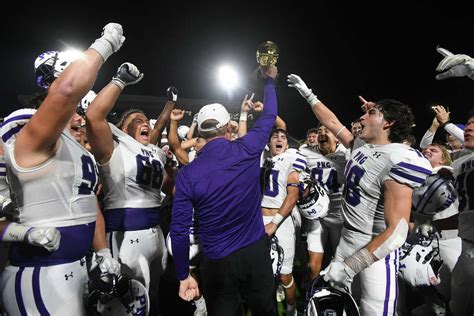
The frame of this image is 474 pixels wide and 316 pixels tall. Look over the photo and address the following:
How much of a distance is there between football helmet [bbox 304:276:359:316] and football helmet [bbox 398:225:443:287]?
1.35 metres

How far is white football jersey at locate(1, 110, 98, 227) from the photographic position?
2.05m

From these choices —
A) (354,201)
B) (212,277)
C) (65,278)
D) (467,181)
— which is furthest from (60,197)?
(467,181)

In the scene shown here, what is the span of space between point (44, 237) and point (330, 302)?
1986mm

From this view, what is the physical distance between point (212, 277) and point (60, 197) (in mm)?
1357

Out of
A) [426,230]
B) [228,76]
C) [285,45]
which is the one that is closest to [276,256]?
[426,230]

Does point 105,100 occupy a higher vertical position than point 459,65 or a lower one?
lower

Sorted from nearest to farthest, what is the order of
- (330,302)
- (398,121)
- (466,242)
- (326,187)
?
(330,302) < (398,121) < (466,242) < (326,187)

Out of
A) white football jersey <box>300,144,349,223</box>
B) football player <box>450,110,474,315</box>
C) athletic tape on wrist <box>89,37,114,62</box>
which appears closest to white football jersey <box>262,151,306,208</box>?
white football jersey <box>300,144,349,223</box>

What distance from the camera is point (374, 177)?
2926 mm

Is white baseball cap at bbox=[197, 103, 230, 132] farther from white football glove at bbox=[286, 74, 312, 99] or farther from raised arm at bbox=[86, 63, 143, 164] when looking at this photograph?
white football glove at bbox=[286, 74, 312, 99]

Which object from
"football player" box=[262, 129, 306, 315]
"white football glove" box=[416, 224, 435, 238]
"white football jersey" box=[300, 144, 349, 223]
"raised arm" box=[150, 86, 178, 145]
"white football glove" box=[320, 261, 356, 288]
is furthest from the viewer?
"white football jersey" box=[300, 144, 349, 223]

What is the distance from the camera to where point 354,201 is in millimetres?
3102

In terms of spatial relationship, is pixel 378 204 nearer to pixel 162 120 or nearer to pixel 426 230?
pixel 426 230

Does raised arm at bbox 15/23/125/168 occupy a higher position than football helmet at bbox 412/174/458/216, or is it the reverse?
raised arm at bbox 15/23/125/168
